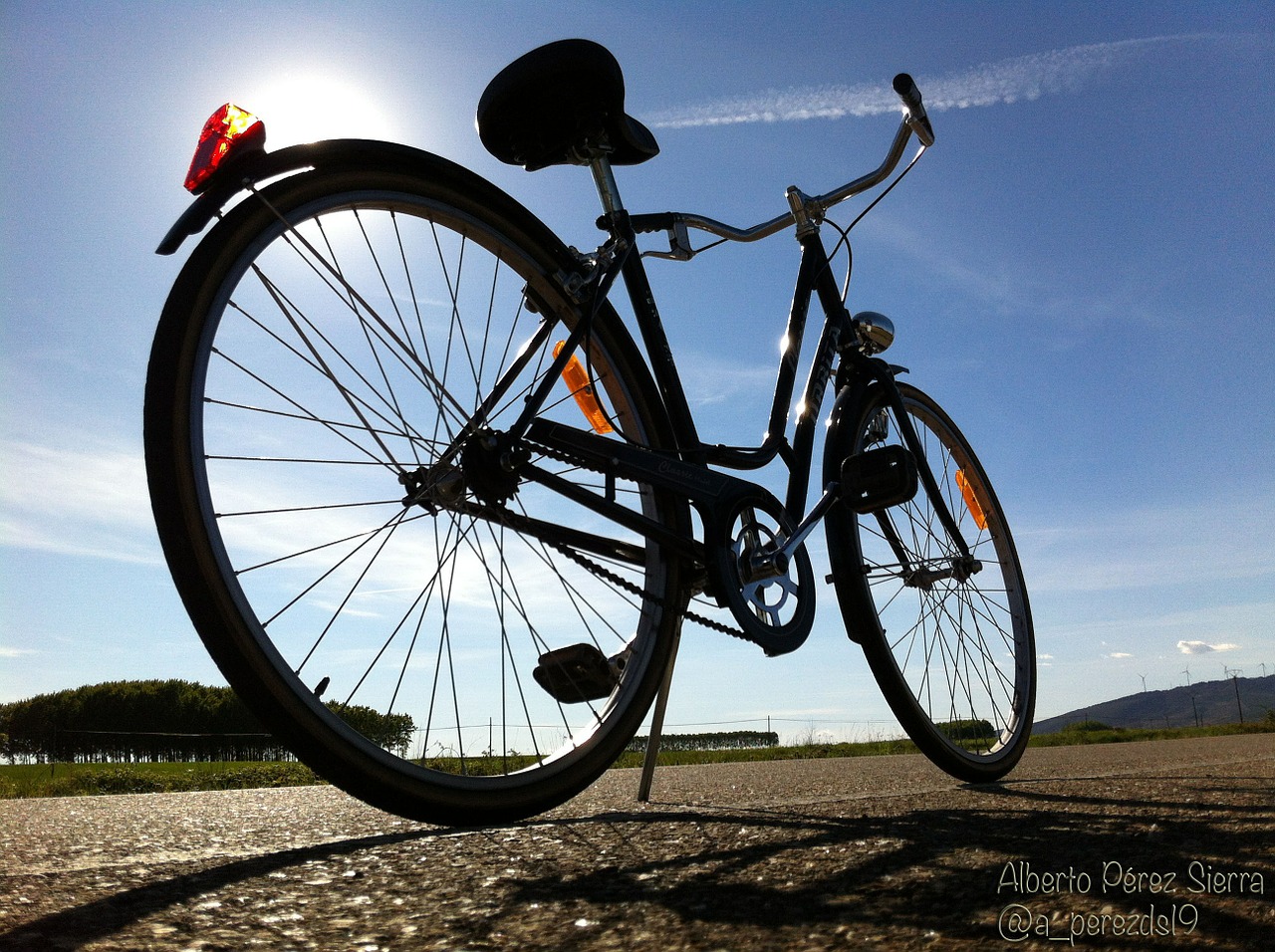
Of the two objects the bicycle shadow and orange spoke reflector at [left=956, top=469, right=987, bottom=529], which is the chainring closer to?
the bicycle shadow

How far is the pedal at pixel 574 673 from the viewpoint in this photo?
2.18m

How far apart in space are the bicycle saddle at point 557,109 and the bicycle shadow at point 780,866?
173cm

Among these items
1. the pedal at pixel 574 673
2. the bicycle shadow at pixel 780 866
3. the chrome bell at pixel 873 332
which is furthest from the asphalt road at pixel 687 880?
the chrome bell at pixel 873 332

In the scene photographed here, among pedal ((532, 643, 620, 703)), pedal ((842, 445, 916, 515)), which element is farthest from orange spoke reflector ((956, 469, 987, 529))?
pedal ((532, 643, 620, 703))

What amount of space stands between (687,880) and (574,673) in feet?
2.86

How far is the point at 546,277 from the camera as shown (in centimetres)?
245

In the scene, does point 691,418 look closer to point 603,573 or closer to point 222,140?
point 603,573

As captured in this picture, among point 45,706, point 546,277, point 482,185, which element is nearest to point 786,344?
point 546,277

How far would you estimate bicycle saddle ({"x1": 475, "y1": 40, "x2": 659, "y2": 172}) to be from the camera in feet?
7.68

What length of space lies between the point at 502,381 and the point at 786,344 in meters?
1.33

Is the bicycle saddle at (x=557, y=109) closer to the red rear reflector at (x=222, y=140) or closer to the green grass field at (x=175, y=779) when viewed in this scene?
the red rear reflector at (x=222, y=140)

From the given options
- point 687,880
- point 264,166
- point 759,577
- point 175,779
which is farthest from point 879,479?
point 175,779

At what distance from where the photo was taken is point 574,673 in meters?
2.18

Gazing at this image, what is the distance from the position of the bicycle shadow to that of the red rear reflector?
4.18ft
